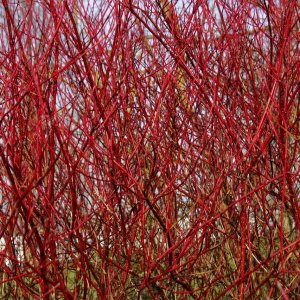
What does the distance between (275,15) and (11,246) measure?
1.93 metres

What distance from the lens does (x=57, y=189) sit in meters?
3.45

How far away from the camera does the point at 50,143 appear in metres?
2.08

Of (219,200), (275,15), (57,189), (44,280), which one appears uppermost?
(275,15)

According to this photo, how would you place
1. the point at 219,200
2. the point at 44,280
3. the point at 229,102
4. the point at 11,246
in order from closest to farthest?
the point at 44,280 → the point at 11,246 → the point at 219,200 → the point at 229,102

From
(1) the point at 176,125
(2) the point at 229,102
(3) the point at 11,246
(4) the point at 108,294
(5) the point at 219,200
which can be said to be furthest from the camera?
(1) the point at 176,125

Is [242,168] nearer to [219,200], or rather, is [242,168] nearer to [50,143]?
[219,200]

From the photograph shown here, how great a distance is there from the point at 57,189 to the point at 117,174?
70 cm

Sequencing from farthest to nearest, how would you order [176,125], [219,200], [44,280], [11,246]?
1. [176,125]
2. [219,200]
3. [11,246]
4. [44,280]

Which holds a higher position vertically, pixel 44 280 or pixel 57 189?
pixel 57 189

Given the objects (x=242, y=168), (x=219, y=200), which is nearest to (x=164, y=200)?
(x=219, y=200)

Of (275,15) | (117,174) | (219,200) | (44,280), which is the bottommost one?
(44,280)

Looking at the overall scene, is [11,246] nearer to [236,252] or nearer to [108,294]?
[108,294]

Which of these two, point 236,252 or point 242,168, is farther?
point 236,252

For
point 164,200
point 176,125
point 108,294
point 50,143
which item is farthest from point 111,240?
point 50,143
